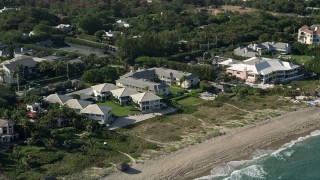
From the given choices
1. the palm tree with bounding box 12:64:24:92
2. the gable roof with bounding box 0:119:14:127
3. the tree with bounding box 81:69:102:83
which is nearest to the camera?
the gable roof with bounding box 0:119:14:127

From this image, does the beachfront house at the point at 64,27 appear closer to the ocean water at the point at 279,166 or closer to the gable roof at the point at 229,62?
the gable roof at the point at 229,62

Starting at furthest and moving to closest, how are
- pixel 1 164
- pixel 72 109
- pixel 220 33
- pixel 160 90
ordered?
pixel 220 33 → pixel 160 90 → pixel 72 109 → pixel 1 164

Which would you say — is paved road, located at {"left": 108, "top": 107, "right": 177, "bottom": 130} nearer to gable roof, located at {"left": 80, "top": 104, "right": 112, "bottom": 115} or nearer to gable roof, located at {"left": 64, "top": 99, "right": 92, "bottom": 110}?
gable roof, located at {"left": 80, "top": 104, "right": 112, "bottom": 115}

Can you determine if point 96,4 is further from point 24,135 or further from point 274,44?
point 24,135

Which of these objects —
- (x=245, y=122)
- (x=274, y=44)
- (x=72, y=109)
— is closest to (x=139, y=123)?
(x=72, y=109)

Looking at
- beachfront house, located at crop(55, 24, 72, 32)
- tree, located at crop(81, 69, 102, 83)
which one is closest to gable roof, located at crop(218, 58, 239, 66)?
tree, located at crop(81, 69, 102, 83)
